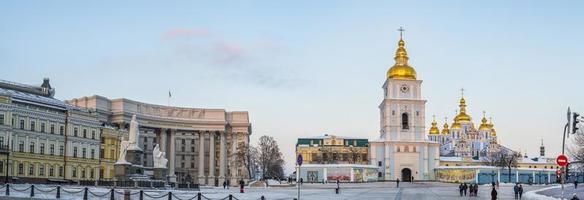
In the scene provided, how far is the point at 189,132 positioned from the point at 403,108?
46394 millimetres

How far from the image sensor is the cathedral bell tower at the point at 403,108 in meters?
140

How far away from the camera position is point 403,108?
140625 millimetres

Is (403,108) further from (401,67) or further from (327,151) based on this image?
(327,151)

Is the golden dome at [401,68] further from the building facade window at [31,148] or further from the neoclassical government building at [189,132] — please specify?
the building facade window at [31,148]

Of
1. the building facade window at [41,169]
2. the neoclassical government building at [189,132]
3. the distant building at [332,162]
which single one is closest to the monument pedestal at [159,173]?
the building facade window at [41,169]

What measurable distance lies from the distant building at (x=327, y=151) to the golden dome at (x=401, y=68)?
38516 mm

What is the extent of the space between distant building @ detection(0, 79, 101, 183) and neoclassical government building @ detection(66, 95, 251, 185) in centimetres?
2640

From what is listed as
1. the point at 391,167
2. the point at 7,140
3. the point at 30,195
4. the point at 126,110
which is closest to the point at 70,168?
the point at 7,140

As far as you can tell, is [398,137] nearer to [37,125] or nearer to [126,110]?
[126,110]

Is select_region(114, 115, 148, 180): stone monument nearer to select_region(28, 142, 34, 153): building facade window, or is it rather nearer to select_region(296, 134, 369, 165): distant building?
select_region(28, 142, 34, 153): building facade window

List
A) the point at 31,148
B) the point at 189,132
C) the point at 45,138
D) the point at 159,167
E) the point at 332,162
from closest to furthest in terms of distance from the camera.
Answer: the point at 159,167
the point at 31,148
the point at 45,138
the point at 189,132
the point at 332,162

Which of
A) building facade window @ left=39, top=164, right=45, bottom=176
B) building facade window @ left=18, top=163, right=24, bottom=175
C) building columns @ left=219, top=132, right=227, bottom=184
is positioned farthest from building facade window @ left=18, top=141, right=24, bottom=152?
building columns @ left=219, top=132, right=227, bottom=184

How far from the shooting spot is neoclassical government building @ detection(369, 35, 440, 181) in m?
138

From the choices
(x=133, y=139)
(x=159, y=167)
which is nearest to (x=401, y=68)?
(x=159, y=167)
